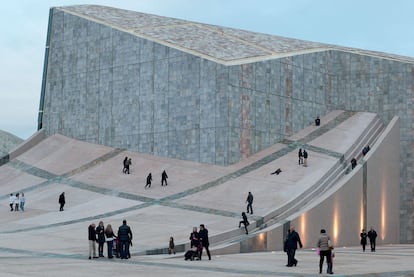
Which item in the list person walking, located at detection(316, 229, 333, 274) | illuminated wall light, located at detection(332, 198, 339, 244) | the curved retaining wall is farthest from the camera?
illuminated wall light, located at detection(332, 198, 339, 244)

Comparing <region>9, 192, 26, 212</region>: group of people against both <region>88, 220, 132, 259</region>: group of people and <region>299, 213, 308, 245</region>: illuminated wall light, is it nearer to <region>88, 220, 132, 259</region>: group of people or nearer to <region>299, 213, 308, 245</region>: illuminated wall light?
<region>299, 213, 308, 245</region>: illuminated wall light

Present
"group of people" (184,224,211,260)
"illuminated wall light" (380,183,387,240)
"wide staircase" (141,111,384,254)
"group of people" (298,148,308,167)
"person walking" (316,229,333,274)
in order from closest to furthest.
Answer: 1. "person walking" (316,229,333,274)
2. "group of people" (184,224,211,260)
3. "wide staircase" (141,111,384,254)
4. "group of people" (298,148,308,167)
5. "illuminated wall light" (380,183,387,240)

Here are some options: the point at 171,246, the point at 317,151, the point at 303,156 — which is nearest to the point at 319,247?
the point at 171,246

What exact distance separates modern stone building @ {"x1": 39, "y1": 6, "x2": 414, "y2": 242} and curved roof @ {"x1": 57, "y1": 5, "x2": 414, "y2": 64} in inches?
3.0

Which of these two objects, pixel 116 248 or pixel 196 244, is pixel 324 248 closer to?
pixel 196 244

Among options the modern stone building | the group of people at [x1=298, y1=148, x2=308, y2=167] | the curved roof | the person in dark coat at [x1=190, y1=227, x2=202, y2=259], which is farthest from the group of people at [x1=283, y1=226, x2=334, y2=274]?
the curved roof

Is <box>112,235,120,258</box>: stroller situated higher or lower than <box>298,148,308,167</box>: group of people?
lower

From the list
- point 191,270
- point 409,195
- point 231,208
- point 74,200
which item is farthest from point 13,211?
point 409,195

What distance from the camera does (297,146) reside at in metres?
43.4

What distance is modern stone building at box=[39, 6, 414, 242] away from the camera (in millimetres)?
42969

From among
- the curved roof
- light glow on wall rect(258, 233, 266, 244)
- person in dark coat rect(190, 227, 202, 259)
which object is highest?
the curved roof

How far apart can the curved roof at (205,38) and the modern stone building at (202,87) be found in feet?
0.25

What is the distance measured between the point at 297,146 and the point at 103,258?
2199 cm

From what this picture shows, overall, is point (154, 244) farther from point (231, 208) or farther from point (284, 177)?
point (284, 177)
